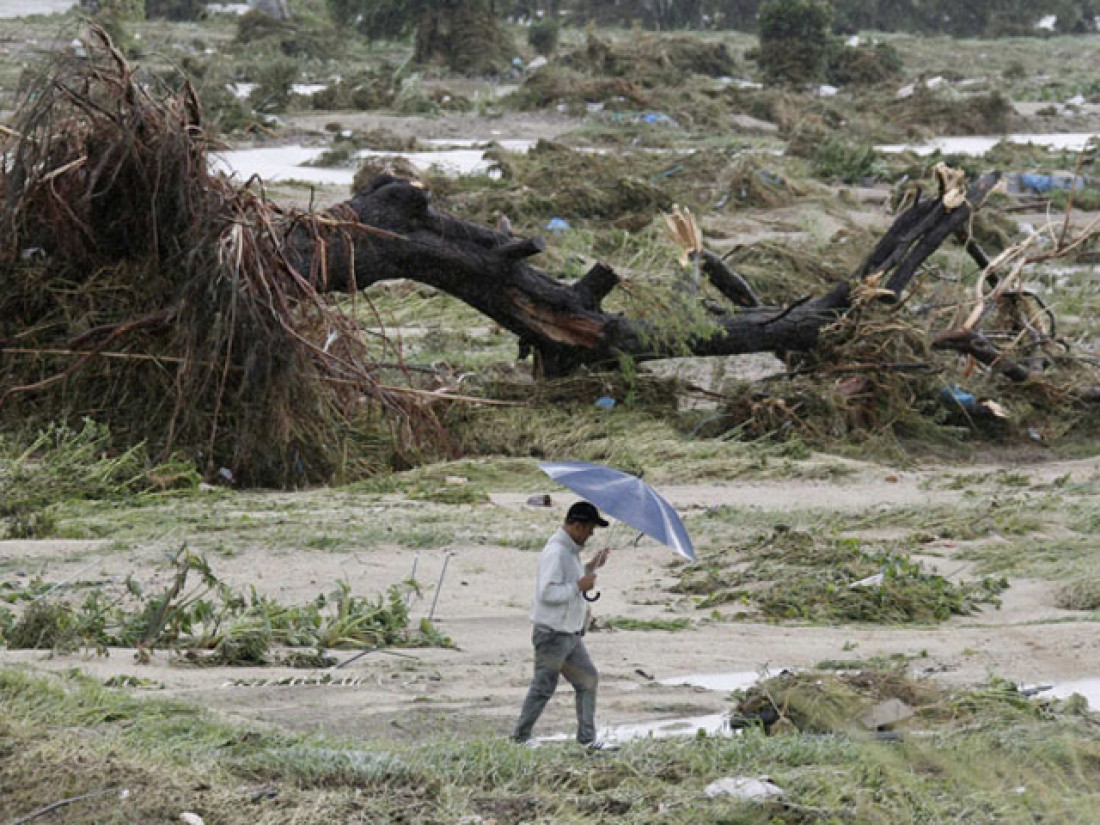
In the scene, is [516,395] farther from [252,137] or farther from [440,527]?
[252,137]

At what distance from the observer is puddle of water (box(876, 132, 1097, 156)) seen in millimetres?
23531

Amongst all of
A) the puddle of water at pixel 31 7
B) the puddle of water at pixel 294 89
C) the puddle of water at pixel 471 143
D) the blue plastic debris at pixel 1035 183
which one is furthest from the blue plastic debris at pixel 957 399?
the puddle of water at pixel 31 7

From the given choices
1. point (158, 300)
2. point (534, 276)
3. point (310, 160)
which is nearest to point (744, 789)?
point (158, 300)

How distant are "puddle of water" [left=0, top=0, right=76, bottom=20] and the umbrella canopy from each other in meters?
32.4

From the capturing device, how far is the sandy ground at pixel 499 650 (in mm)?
4832

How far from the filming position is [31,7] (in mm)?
36312

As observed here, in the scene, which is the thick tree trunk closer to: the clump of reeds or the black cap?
the clump of reeds

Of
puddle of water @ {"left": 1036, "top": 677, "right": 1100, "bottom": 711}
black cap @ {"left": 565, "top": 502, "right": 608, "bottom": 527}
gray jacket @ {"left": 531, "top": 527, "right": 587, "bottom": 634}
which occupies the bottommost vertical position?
puddle of water @ {"left": 1036, "top": 677, "right": 1100, "bottom": 711}

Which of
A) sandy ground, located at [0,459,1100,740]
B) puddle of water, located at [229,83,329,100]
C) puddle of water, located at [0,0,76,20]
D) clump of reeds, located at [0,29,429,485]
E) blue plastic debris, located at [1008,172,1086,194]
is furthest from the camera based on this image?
puddle of water, located at [0,0,76,20]

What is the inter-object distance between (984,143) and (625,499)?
21228 millimetres

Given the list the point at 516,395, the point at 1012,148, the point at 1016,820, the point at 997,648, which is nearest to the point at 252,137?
the point at 1012,148

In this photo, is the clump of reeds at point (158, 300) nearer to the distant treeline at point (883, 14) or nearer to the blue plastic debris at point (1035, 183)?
the blue plastic debris at point (1035, 183)

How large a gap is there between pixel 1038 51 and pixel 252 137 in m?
23.7

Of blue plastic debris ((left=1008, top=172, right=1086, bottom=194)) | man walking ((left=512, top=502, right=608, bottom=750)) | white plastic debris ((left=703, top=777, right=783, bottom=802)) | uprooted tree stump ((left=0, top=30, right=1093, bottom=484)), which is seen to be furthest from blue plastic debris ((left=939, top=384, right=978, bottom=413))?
blue plastic debris ((left=1008, top=172, right=1086, bottom=194))
